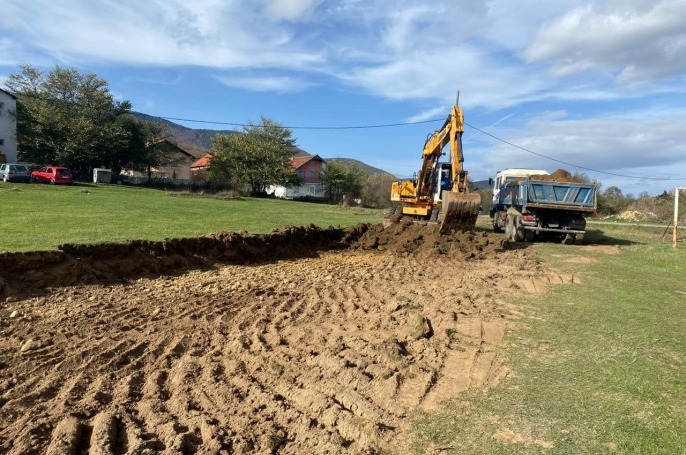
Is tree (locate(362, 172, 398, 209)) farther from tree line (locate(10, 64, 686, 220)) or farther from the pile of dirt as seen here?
the pile of dirt

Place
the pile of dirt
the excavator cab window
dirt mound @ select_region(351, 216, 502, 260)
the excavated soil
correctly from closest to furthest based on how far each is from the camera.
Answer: the excavated soil < dirt mound @ select_region(351, 216, 502, 260) < the excavator cab window < the pile of dirt

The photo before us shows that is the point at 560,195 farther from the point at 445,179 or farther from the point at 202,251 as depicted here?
the point at 202,251

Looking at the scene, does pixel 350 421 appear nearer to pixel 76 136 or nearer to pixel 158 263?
pixel 158 263

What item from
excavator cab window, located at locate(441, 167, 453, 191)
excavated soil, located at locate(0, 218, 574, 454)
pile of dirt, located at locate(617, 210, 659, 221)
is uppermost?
excavator cab window, located at locate(441, 167, 453, 191)

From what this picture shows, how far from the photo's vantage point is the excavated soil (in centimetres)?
403

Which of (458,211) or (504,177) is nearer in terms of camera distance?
(458,211)

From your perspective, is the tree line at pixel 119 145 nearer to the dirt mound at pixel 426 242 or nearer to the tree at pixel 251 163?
the tree at pixel 251 163

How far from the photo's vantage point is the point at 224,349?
6043 mm

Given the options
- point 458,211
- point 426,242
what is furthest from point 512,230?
point 426,242

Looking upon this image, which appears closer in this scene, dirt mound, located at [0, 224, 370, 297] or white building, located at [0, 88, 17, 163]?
dirt mound, located at [0, 224, 370, 297]

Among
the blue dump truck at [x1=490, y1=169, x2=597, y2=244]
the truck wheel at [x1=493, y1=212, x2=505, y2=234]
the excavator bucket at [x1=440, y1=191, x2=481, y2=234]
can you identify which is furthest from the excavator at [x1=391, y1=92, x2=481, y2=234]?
the truck wheel at [x1=493, y1=212, x2=505, y2=234]

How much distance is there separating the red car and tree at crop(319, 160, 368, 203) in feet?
94.3

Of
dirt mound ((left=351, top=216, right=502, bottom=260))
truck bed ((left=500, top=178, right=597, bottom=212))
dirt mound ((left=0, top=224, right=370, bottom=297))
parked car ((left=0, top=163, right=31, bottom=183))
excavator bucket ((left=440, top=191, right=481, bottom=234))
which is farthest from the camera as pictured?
parked car ((left=0, top=163, right=31, bottom=183))

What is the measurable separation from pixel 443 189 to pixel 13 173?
31202mm
